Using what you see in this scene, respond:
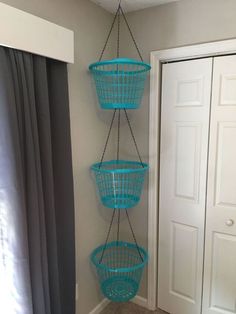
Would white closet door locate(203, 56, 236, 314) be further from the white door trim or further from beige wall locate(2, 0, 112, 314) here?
the white door trim

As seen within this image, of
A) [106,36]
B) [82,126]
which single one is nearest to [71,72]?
[82,126]

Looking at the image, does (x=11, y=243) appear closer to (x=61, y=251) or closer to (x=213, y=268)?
(x=61, y=251)

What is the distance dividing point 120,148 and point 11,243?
1153 mm

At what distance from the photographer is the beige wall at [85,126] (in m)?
1.71

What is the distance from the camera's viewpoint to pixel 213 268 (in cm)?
188

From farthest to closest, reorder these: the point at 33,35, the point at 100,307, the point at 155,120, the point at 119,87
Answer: the point at 100,307
the point at 155,120
the point at 119,87
the point at 33,35

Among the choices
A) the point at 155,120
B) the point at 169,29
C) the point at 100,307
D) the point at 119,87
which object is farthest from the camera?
the point at 100,307

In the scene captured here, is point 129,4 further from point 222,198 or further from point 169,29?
point 222,198

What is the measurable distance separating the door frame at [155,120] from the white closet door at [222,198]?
86mm

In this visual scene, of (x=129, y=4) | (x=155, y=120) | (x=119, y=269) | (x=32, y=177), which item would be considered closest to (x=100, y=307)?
(x=119, y=269)

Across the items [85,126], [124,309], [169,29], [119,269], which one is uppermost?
[169,29]

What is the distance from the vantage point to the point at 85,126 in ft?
6.06

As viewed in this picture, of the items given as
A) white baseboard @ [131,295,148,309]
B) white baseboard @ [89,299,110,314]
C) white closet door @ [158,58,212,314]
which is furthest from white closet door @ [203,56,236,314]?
white baseboard @ [89,299,110,314]

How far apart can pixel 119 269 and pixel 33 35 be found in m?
1.46
